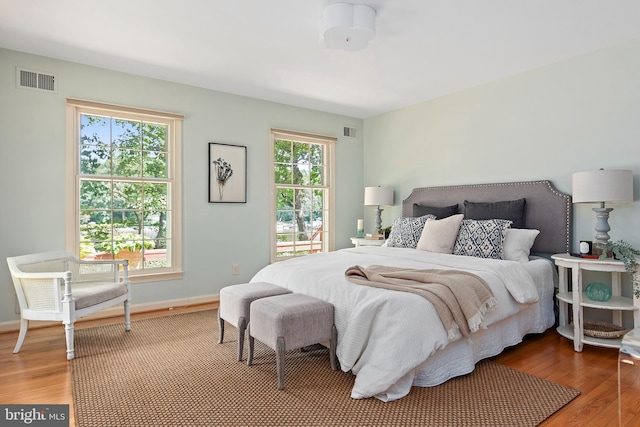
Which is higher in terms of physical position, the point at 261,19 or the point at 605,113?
the point at 261,19

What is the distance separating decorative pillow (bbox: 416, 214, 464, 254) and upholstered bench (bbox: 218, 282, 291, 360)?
61.5 inches

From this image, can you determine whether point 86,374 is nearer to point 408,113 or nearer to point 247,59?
point 247,59

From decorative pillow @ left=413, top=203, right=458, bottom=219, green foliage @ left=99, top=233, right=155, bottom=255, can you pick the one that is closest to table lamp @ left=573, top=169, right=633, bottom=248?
decorative pillow @ left=413, top=203, right=458, bottom=219

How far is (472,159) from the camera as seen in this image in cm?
429

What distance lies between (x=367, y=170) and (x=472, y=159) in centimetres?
173

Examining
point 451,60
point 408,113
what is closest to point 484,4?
point 451,60

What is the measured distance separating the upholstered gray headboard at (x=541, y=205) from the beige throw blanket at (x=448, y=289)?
4.49 ft

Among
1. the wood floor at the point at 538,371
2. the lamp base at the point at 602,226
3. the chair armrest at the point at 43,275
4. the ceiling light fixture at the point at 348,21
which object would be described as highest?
the ceiling light fixture at the point at 348,21

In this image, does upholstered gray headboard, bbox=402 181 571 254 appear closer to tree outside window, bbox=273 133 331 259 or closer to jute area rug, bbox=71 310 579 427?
jute area rug, bbox=71 310 579 427

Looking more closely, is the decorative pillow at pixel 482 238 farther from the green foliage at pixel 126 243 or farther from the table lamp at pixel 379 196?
the green foliage at pixel 126 243

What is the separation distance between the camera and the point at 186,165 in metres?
4.24

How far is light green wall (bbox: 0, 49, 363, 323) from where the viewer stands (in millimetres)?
3359

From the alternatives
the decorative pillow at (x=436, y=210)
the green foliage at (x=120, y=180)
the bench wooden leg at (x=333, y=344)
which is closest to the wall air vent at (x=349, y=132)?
the decorative pillow at (x=436, y=210)

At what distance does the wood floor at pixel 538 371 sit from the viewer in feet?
6.58
